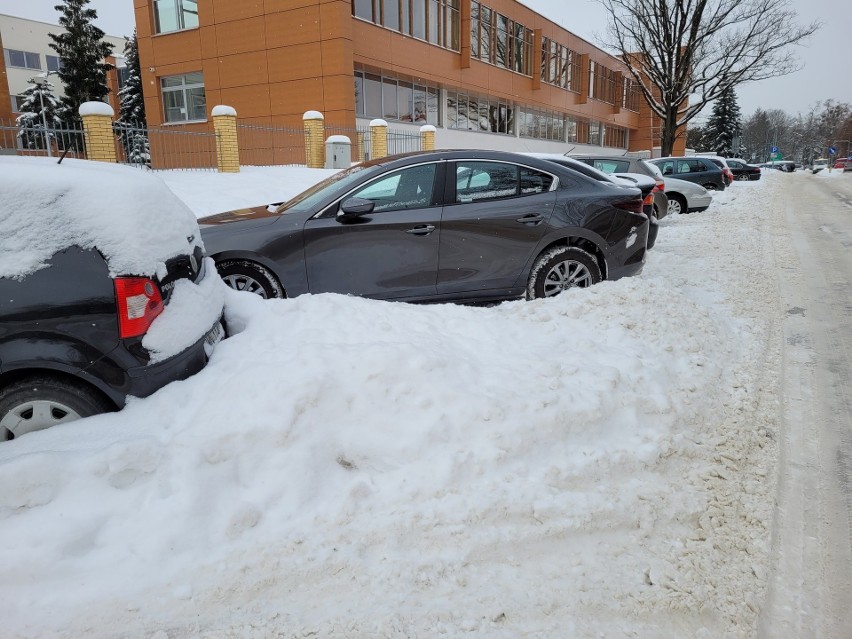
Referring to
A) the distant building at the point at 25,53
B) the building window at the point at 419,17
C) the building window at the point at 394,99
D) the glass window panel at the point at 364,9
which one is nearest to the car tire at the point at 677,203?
the building window at the point at 394,99

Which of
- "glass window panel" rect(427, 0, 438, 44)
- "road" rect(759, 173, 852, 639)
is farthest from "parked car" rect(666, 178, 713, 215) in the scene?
"glass window panel" rect(427, 0, 438, 44)

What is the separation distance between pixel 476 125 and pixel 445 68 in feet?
15.2

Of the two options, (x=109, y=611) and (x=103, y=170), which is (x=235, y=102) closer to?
(x=103, y=170)

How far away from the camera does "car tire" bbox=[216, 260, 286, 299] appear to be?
552cm

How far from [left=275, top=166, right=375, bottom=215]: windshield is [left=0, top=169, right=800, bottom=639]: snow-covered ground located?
163 cm

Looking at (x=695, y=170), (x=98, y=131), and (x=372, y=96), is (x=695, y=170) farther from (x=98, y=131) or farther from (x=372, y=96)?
(x=98, y=131)

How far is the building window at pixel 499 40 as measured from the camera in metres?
31.7

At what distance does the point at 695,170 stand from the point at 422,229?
1852cm

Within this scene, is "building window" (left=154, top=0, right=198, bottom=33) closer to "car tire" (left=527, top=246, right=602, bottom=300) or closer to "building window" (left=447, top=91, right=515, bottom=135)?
"building window" (left=447, top=91, right=515, bottom=135)

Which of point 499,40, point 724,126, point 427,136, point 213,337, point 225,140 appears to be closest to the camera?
point 213,337

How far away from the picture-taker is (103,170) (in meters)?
3.47

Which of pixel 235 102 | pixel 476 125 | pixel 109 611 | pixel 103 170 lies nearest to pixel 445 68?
pixel 476 125

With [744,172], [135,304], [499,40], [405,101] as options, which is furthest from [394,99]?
[135,304]

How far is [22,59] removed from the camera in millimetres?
52125
